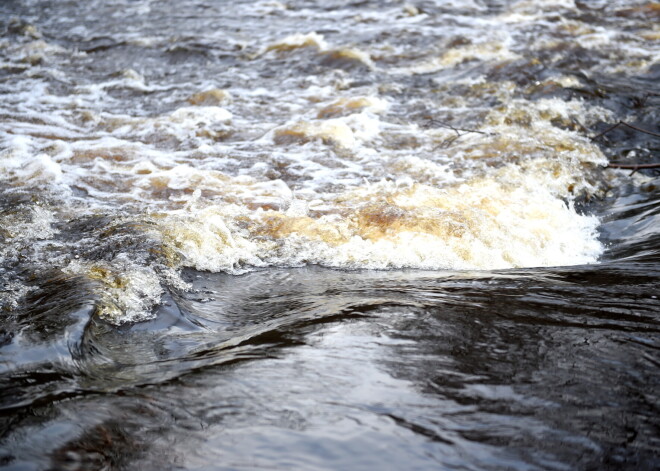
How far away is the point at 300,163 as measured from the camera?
579 centimetres

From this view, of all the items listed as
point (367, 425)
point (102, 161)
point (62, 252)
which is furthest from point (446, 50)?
point (367, 425)

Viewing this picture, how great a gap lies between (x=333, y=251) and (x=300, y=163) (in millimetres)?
1871

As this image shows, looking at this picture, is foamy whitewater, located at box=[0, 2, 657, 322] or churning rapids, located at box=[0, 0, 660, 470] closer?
churning rapids, located at box=[0, 0, 660, 470]

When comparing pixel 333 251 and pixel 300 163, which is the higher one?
pixel 333 251

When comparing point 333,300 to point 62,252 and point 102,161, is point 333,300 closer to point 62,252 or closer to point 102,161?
point 62,252

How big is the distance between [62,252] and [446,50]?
664cm

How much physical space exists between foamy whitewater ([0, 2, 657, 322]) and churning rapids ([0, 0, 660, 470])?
0.03 metres

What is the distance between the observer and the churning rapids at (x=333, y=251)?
6.55 ft

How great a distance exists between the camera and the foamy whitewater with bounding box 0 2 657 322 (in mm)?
4027

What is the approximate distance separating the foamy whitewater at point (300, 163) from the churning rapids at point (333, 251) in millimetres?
29

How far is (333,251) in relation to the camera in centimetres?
411

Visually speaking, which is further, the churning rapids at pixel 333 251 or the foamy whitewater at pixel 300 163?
the foamy whitewater at pixel 300 163

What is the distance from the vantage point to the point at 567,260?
416cm

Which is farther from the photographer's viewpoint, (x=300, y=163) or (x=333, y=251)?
(x=300, y=163)
